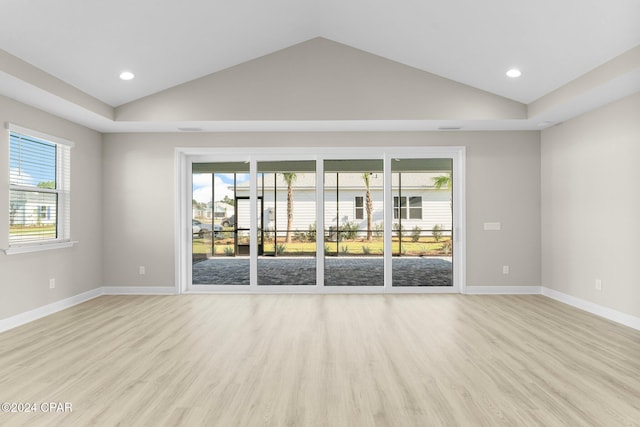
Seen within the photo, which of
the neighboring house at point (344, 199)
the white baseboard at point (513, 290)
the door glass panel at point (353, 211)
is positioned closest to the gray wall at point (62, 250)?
the neighboring house at point (344, 199)

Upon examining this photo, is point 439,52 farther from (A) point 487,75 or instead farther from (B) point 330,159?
(B) point 330,159

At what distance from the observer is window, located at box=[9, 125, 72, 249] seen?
4.32 metres

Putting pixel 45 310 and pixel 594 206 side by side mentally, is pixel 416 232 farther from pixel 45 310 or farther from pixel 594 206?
pixel 45 310

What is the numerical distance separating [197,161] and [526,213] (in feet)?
16.7

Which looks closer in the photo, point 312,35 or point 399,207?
point 312,35

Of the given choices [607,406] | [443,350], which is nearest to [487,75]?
[443,350]

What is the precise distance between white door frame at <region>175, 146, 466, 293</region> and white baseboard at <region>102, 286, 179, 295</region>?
0.50ft

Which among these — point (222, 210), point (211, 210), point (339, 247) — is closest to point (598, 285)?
point (339, 247)

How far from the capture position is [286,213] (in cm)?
613

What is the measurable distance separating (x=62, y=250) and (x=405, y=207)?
4.85m

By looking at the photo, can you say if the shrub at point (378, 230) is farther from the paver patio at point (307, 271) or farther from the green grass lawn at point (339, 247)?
the paver patio at point (307, 271)

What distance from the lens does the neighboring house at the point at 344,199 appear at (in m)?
6.11

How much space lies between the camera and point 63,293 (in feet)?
16.5

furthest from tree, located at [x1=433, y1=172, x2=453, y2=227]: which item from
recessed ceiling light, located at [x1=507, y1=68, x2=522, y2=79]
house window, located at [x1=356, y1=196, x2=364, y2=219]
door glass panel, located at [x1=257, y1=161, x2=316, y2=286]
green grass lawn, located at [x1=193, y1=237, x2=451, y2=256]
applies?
door glass panel, located at [x1=257, y1=161, x2=316, y2=286]
